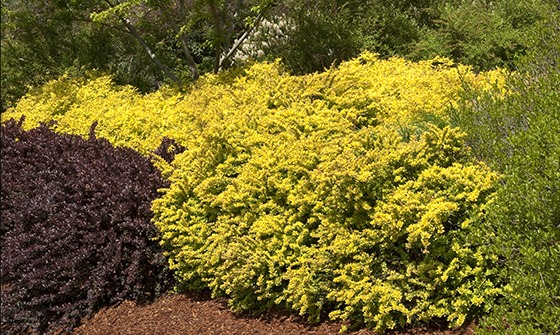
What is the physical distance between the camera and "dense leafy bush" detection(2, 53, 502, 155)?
200 inches

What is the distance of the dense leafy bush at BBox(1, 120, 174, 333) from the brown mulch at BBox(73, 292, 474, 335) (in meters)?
0.16

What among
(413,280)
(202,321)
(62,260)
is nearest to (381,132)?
(413,280)

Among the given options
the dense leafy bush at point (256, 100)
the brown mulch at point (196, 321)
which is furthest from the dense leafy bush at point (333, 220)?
the dense leafy bush at point (256, 100)

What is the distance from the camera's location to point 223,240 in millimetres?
4230

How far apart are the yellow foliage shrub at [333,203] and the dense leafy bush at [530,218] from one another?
0.28 m

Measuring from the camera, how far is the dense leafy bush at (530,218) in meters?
2.65

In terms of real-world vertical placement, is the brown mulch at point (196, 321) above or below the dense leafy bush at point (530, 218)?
below

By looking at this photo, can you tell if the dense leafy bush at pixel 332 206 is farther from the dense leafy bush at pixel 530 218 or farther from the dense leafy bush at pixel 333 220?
the dense leafy bush at pixel 530 218

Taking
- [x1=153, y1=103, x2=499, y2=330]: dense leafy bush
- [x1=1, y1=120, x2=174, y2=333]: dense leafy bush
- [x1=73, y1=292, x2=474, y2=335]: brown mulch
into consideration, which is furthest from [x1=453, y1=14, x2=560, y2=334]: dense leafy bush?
[x1=1, y1=120, x2=174, y2=333]: dense leafy bush

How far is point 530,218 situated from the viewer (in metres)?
Answer: 2.81

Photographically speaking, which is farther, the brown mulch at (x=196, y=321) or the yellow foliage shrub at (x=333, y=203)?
the brown mulch at (x=196, y=321)

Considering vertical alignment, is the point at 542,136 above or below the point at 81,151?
below

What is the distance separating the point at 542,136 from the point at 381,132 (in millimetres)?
1463

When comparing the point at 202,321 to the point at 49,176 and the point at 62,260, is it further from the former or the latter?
the point at 49,176
